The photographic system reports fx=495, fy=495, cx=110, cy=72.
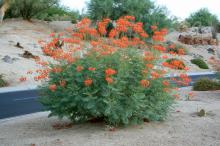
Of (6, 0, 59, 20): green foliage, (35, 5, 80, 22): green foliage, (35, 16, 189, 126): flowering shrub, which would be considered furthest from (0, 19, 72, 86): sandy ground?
(35, 16, 189, 126): flowering shrub

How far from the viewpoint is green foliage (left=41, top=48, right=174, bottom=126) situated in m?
9.86

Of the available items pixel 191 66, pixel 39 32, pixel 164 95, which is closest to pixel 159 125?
pixel 164 95

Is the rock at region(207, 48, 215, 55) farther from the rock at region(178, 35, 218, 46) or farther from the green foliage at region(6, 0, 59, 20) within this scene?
the green foliage at region(6, 0, 59, 20)

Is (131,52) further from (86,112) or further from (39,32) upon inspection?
(39,32)

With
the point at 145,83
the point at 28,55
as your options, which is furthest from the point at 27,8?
the point at 145,83

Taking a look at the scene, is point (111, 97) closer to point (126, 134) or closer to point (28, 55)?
point (126, 134)

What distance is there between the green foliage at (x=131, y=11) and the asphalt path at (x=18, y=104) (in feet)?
97.6

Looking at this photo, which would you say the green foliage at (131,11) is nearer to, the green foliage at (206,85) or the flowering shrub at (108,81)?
the green foliage at (206,85)

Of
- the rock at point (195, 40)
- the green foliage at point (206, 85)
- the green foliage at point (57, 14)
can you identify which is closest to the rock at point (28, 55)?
the green foliage at point (206, 85)

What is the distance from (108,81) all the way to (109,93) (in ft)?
1.24

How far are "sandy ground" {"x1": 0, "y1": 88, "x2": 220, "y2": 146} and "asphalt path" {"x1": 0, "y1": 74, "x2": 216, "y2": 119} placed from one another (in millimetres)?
4367

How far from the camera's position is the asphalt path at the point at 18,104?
16453 mm

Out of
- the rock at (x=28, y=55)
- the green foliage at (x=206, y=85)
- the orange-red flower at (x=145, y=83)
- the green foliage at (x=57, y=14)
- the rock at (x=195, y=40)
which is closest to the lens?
the orange-red flower at (x=145, y=83)

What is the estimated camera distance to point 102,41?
10.7 meters
